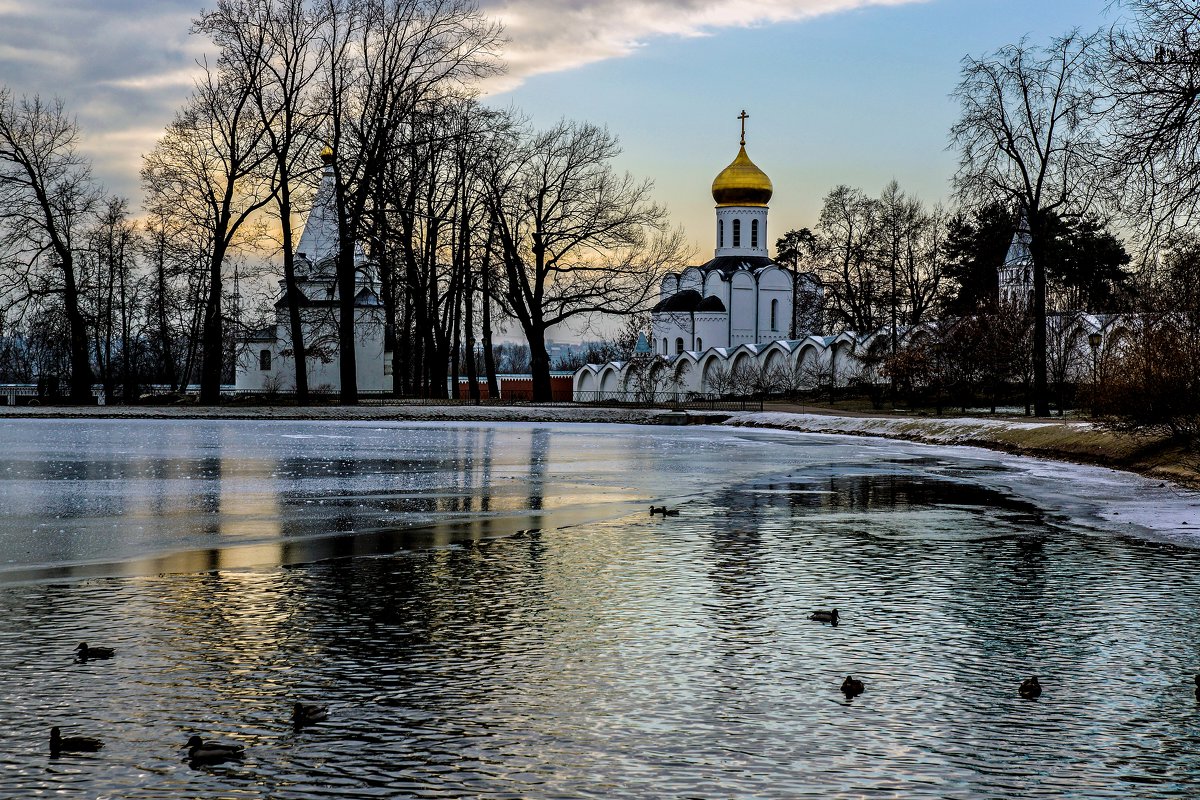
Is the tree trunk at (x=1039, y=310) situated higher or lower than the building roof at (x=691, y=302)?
lower

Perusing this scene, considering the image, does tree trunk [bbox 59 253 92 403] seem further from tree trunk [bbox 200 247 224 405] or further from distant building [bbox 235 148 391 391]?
distant building [bbox 235 148 391 391]

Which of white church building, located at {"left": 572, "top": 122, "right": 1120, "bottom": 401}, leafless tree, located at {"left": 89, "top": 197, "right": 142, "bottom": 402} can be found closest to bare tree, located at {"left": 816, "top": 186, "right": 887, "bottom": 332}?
white church building, located at {"left": 572, "top": 122, "right": 1120, "bottom": 401}

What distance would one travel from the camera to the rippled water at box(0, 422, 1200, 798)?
5.10 metres

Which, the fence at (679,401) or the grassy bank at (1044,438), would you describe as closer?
the grassy bank at (1044,438)

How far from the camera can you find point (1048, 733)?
5590 mm

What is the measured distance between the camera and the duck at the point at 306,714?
566 centimetres

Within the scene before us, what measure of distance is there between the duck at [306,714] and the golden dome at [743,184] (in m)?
89.4

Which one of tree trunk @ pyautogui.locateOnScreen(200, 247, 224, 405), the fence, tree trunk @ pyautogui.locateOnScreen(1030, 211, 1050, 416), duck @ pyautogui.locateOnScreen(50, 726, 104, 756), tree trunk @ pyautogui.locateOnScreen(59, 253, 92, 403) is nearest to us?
duck @ pyautogui.locateOnScreen(50, 726, 104, 756)

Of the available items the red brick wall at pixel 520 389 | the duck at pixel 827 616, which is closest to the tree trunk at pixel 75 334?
the red brick wall at pixel 520 389

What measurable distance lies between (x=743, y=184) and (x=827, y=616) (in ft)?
286

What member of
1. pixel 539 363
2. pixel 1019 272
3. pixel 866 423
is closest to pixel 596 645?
pixel 866 423

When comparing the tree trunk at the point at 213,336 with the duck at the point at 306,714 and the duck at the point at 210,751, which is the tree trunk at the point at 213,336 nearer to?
the duck at the point at 306,714

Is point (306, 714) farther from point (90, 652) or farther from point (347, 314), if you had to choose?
point (347, 314)

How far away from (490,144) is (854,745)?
4342 cm
